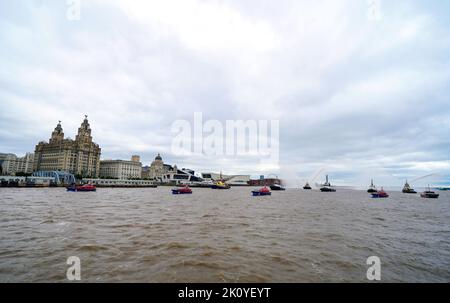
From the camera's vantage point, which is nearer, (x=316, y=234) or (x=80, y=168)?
(x=316, y=234)

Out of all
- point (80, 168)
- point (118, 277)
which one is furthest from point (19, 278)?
point (80, 168)

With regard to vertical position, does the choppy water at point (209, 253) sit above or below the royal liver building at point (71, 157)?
below

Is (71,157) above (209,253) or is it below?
above

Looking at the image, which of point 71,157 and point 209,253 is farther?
point 71,157

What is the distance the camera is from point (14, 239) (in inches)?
553

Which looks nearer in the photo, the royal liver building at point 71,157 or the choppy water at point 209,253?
the choppy water at point 209,253

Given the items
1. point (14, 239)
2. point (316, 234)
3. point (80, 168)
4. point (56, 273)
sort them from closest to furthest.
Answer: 1. point (56, 273)
2. point (14, 239)
3. point (316, 234)
4. point (80, 168)

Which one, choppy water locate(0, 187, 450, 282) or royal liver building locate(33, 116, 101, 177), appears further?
royal liver building locate(33, 116, 101, 177)

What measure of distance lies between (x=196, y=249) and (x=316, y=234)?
10438 mm

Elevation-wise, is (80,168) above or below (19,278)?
above

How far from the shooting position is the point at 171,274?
9352 millimetres

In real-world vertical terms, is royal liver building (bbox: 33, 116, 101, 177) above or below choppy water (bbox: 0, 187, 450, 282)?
above
